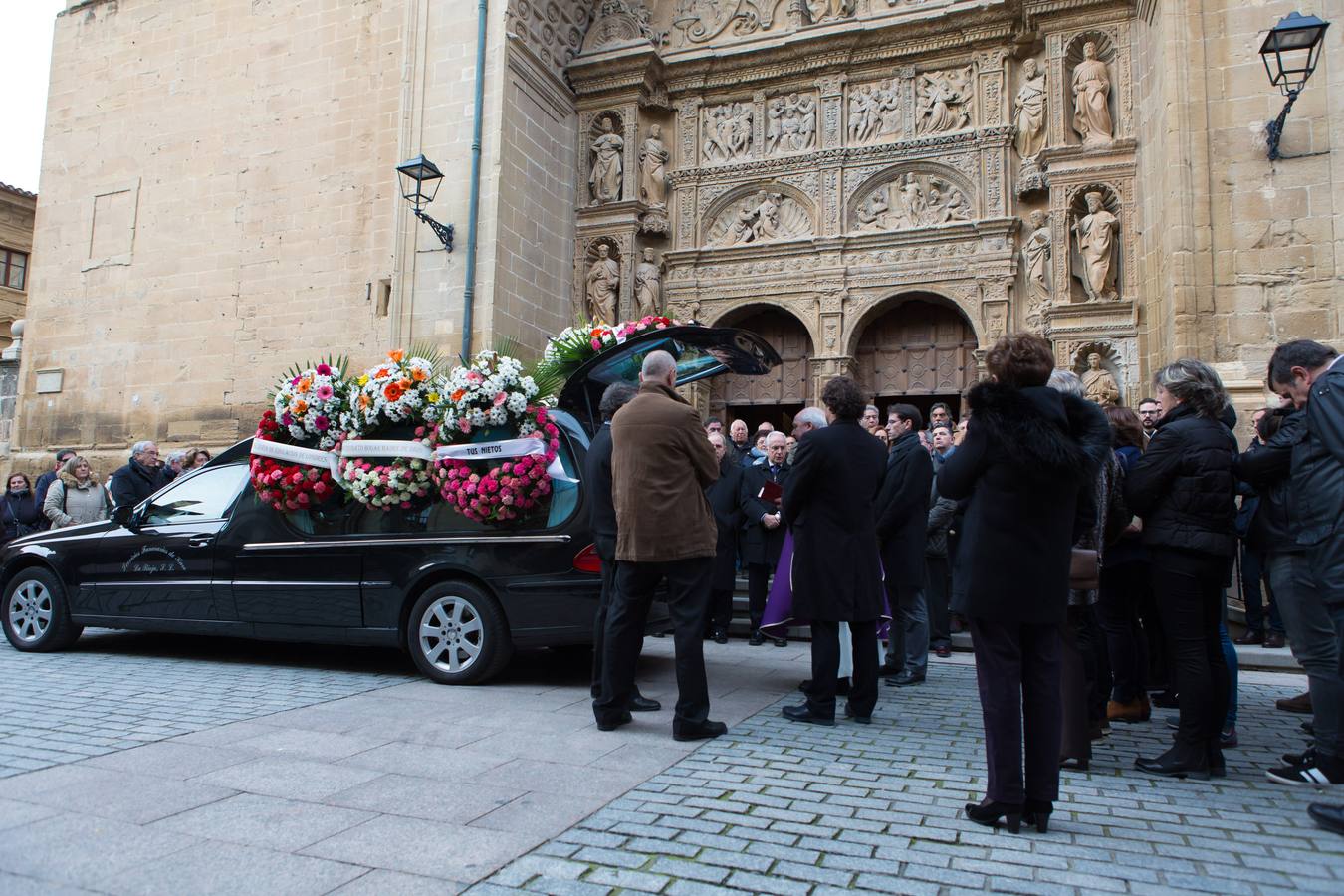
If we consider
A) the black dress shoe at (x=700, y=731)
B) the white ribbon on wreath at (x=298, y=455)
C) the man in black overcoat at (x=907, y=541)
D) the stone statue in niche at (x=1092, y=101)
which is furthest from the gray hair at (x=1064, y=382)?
the stone statue in niche at (x=1092, y=101)

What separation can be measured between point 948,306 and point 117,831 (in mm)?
11608

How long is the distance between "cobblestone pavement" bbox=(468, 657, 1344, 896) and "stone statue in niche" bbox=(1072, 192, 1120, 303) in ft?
24.6

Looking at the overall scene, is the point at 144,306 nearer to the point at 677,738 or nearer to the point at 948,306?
the point at 948,306

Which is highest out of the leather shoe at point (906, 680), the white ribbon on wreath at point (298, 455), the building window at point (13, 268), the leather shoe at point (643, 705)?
the building window at point (13, 268)

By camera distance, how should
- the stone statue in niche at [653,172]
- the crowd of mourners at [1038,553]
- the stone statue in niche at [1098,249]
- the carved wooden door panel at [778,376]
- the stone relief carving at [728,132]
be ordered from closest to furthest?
1. the crowd of mourners at [1038,553]
2. the stone statue in niche at [1098,249]
3. the carved wooden door panel at [778,376]
4. the stone relief carving at [728,132]
5. the stone statue in niche at [653,172]

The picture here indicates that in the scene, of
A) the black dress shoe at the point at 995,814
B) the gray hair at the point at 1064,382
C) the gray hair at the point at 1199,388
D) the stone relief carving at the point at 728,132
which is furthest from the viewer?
Answer: the stone relief carving at the point at 728,132

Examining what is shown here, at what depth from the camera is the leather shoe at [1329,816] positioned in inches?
130

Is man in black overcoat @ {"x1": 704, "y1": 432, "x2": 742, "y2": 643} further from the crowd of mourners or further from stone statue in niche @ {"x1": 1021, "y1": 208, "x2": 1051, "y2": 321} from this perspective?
stone statue in niche @ {"x1": 1021, "y1": 208, "x2": 1051, "y2": 321}

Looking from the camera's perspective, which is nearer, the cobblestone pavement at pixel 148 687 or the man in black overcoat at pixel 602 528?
the cobblestone pavement at pixel 148 687

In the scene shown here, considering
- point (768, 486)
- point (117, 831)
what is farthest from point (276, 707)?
Answer: point (768, 486)

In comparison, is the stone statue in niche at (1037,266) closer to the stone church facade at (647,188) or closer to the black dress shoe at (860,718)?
the stone church facade at (647,188)

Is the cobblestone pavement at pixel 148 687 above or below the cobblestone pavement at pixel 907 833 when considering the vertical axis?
below

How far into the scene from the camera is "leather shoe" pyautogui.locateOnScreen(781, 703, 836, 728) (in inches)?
196

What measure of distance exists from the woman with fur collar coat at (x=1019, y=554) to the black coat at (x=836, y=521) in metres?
1.48
